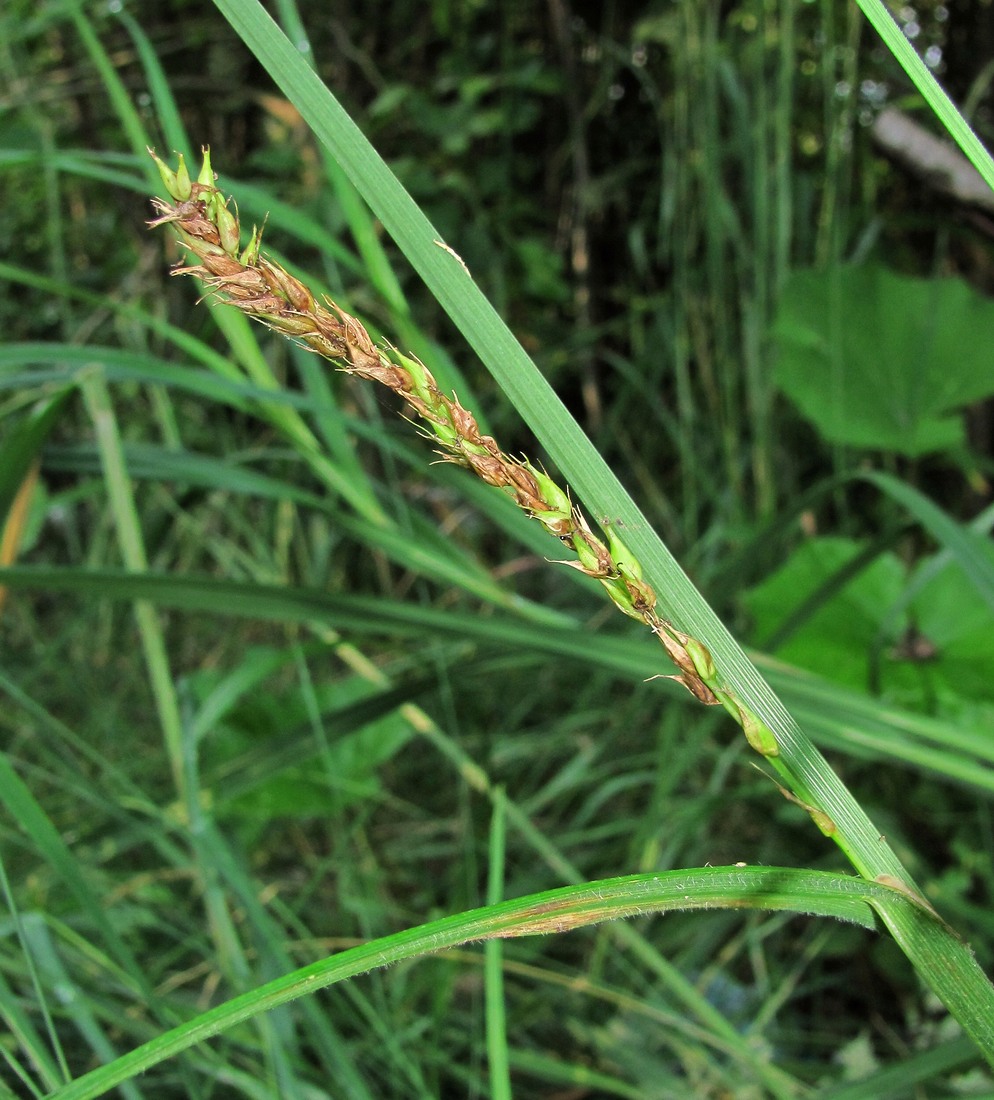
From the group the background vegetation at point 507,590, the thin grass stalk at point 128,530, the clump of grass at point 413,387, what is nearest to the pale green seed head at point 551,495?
the clump of grass at point 413,387

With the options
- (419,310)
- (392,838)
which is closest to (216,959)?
(392,838)

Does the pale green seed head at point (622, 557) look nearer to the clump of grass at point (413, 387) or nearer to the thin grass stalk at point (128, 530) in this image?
the clump of grass at point (413, 387)

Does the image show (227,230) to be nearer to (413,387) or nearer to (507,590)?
(413,387)

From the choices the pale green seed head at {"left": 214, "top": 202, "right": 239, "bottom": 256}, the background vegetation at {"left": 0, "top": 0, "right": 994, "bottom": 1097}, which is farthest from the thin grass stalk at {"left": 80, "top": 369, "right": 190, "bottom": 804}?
the pale green seed head at {"left": 214, "top": 202, "right": 239, "bottom": 256}

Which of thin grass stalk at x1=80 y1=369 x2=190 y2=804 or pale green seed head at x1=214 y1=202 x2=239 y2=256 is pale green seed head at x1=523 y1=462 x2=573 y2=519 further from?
thin grass stalk at x1=80 y1=369 x2=190 y2=804

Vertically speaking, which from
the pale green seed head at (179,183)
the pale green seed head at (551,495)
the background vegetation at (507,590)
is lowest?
the background vegetation at (507,590)

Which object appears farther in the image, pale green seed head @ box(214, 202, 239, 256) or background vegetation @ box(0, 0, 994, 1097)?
background vegetation @ box(0, 0, 994, 1097)
